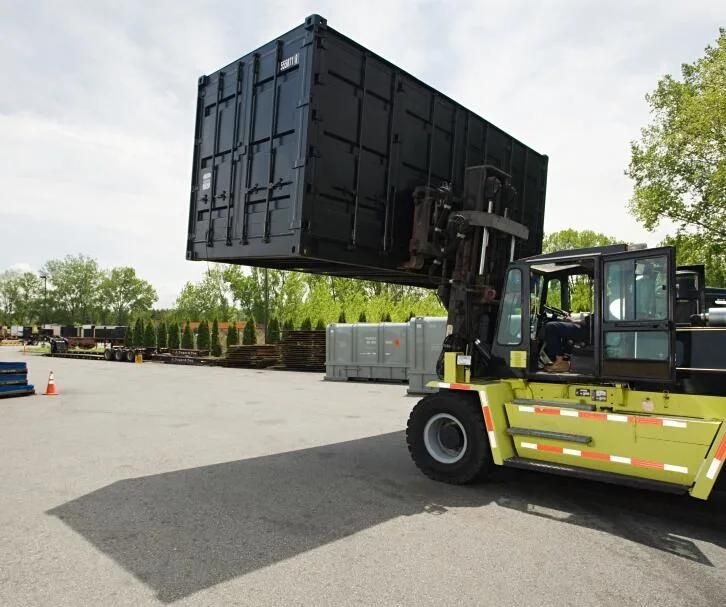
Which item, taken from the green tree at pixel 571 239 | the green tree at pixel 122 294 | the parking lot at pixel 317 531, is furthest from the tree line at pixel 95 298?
the parking lot at pixel 317 531

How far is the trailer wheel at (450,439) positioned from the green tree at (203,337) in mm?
34139

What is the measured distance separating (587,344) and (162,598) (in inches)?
177

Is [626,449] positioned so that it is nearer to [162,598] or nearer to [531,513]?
[531,513]

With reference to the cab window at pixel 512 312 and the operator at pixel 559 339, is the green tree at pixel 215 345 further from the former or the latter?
the operator at pixel 559 339

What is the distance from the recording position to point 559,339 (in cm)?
606

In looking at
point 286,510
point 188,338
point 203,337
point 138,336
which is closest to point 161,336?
point 138,336

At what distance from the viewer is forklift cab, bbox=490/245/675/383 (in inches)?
200

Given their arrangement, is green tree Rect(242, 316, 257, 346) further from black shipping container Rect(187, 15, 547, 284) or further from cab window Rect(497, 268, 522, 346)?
cab window Rect(497, 268, 522, 346)

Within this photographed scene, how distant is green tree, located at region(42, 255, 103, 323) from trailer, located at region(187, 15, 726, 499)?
98.3m

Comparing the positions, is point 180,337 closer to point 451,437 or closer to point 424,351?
point 424,351

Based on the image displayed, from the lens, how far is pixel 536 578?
3.77 m

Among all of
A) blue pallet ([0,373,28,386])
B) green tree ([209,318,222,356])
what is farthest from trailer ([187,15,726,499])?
green tree ([209,318,222,356])

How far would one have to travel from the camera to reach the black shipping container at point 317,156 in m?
5.96

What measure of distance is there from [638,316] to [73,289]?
338 feet
